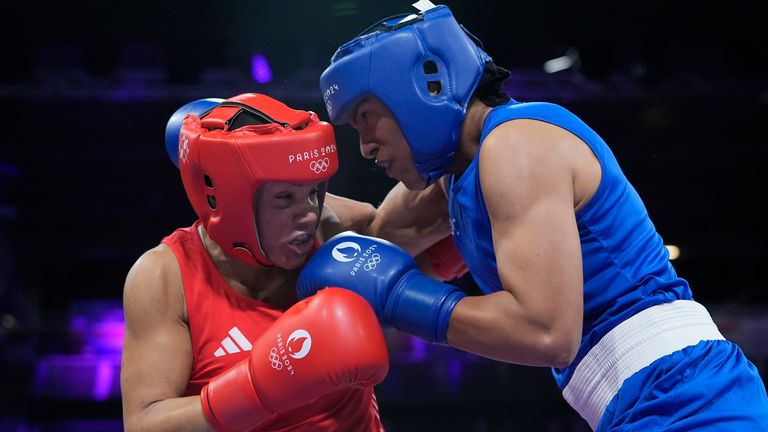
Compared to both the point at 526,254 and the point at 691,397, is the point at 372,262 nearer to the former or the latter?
the point at 526,254

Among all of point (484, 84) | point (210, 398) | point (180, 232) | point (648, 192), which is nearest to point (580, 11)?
point (648, 192)

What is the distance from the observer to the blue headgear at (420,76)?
2.13 metres

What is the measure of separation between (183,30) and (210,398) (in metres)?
3.14

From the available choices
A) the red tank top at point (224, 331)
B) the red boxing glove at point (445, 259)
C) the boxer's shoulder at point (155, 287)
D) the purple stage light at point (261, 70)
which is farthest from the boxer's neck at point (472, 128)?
the purple stage light at point (261, 70)

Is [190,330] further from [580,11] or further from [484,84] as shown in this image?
[580,11]

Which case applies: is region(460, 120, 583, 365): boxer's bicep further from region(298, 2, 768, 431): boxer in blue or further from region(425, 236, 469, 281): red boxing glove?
region(425, 236, 469, 281): red boxing glove

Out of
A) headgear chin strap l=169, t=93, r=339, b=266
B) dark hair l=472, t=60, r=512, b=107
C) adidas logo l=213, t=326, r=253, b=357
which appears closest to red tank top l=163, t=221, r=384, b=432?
adidas logo l=213, t=326, r=253, b=357

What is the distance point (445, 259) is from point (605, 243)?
0.80 m

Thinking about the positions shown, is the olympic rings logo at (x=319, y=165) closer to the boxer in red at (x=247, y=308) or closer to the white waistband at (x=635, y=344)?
the boxer in red at (x=247, y=308)

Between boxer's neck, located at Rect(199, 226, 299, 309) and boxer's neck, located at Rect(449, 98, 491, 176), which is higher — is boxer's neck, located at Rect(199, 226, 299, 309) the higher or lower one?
the lower one

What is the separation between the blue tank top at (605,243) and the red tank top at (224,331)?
60 centimetres

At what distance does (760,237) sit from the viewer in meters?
7.17

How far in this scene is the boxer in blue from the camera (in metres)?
1.89

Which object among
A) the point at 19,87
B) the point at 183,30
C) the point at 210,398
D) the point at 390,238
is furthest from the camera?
the point at 19,87
